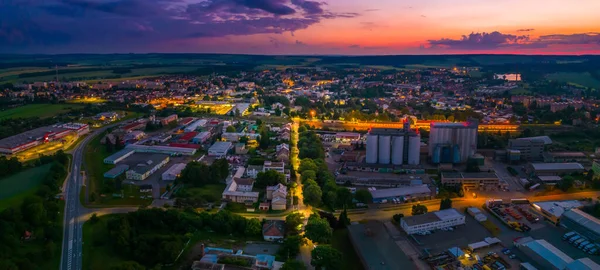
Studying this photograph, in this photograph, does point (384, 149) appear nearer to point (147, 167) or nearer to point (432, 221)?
point (432, 221)

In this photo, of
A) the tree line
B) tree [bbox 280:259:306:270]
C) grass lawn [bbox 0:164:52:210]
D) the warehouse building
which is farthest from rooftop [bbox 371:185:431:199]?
grass lawn [bbox 0:164:52:210]

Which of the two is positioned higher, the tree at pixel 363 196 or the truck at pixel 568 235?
the tree at pixel 363 196

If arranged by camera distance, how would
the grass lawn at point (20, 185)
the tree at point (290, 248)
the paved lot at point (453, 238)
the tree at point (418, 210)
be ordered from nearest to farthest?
the tree at point (290, 248), the paved lot at point (453, 238), the tree at point (418, 210), the grass lawn at point (20, 185)

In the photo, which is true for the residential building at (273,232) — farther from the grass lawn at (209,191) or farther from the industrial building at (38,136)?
the industrial building at (38,136)

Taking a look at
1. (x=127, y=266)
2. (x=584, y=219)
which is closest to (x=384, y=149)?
(x=584, y=219)

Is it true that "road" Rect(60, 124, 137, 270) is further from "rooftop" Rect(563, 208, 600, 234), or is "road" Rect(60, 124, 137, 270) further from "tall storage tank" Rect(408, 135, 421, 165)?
"rooftop" Rect(563, 208, 600, 234)

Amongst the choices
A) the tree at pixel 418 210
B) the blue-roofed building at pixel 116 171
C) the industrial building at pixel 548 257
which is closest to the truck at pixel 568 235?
the industrial building at pixel 548 257
